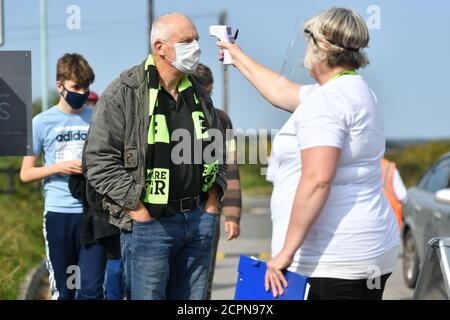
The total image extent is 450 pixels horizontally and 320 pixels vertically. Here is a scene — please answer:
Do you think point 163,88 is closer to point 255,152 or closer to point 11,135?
point 11,135

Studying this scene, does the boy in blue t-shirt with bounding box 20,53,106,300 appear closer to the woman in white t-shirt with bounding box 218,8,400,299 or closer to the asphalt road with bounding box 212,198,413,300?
the woman in white t-shirt with bounding box 218,8,400,299

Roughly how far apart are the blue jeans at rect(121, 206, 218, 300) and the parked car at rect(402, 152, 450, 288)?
170 inches

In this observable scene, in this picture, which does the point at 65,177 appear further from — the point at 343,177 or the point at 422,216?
the point at 422,216

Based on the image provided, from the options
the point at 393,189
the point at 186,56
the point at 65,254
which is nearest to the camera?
the point at 186,56

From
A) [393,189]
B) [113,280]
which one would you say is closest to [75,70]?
[113,280]

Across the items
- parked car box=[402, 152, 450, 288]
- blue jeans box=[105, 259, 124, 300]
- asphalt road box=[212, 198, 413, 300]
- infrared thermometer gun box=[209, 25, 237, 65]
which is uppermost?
infrared thermometer gun box=[209, 25, 237, 65]

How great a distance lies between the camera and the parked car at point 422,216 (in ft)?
30.0

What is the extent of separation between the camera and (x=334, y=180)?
372cm

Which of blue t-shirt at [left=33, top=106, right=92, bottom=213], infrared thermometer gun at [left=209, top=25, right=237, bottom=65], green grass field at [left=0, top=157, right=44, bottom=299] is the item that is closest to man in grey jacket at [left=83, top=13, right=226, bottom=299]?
infrared thermometer gun at [left=209, top=25, right=237, bottom=65]

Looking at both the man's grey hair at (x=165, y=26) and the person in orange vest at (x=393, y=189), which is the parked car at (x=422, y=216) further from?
the man's grey hair at (x=165, y=26)

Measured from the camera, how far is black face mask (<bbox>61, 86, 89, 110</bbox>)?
6.30 metres

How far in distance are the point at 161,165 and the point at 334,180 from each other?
1.16m

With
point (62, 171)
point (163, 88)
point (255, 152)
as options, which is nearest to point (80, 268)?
point (62, 171)

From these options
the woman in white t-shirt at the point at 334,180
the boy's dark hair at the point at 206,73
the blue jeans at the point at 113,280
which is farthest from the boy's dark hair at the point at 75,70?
the woman in white t-shirt at the point at 334,180
